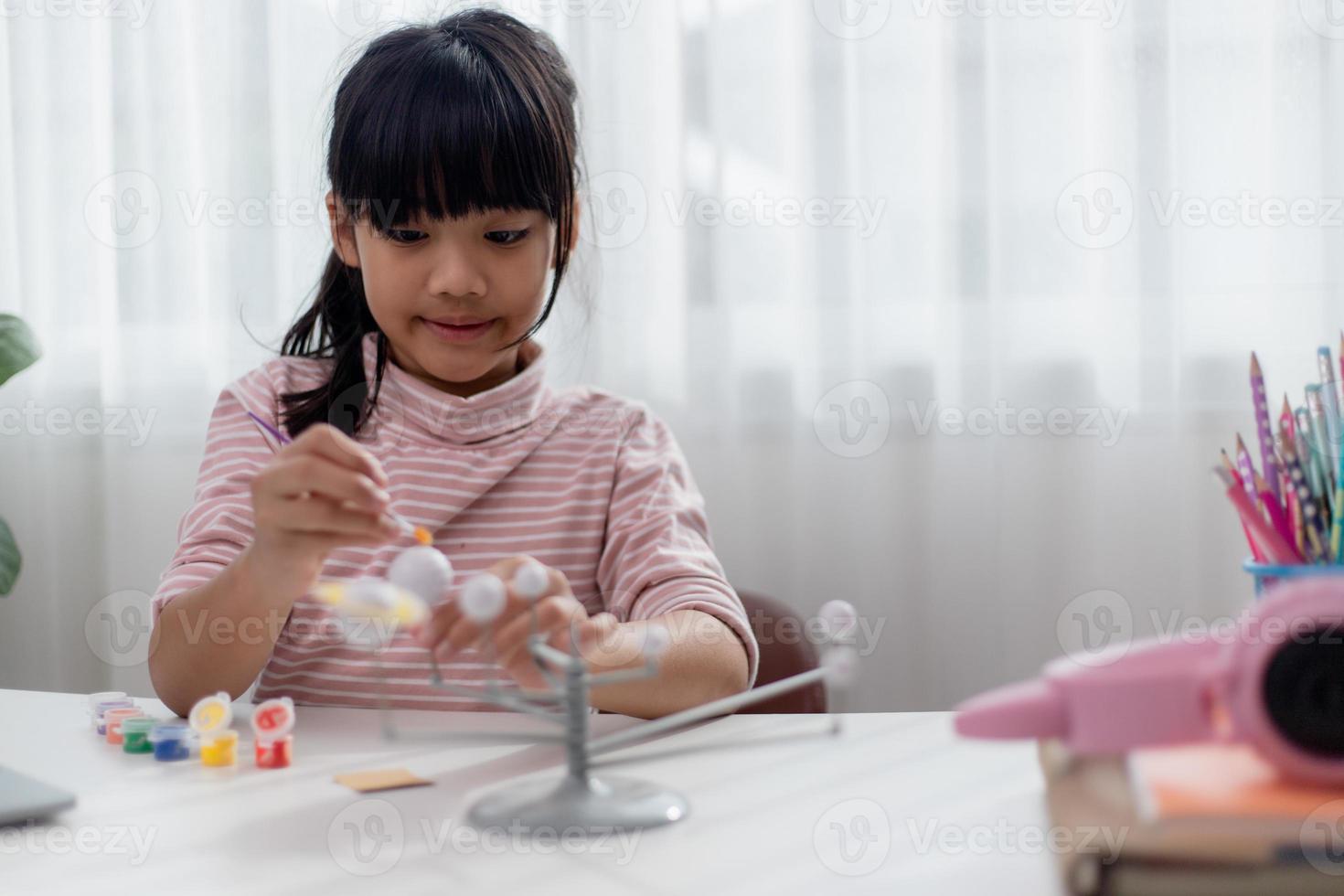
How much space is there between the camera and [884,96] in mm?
1455

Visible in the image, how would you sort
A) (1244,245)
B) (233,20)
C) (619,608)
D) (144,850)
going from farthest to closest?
1. (233,20)
2. (1244,245)
3. (619,608)
4. (144,850)

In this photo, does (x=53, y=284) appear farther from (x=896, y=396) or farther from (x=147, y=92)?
(x=896, y=396)

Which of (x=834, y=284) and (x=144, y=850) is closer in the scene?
(x=144, y=850)

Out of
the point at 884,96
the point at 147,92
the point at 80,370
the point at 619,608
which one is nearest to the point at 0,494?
the point at 80,370

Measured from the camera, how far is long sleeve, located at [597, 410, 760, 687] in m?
0.88

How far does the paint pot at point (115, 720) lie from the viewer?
0.74 meters

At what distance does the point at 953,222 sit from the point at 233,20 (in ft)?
3.18
